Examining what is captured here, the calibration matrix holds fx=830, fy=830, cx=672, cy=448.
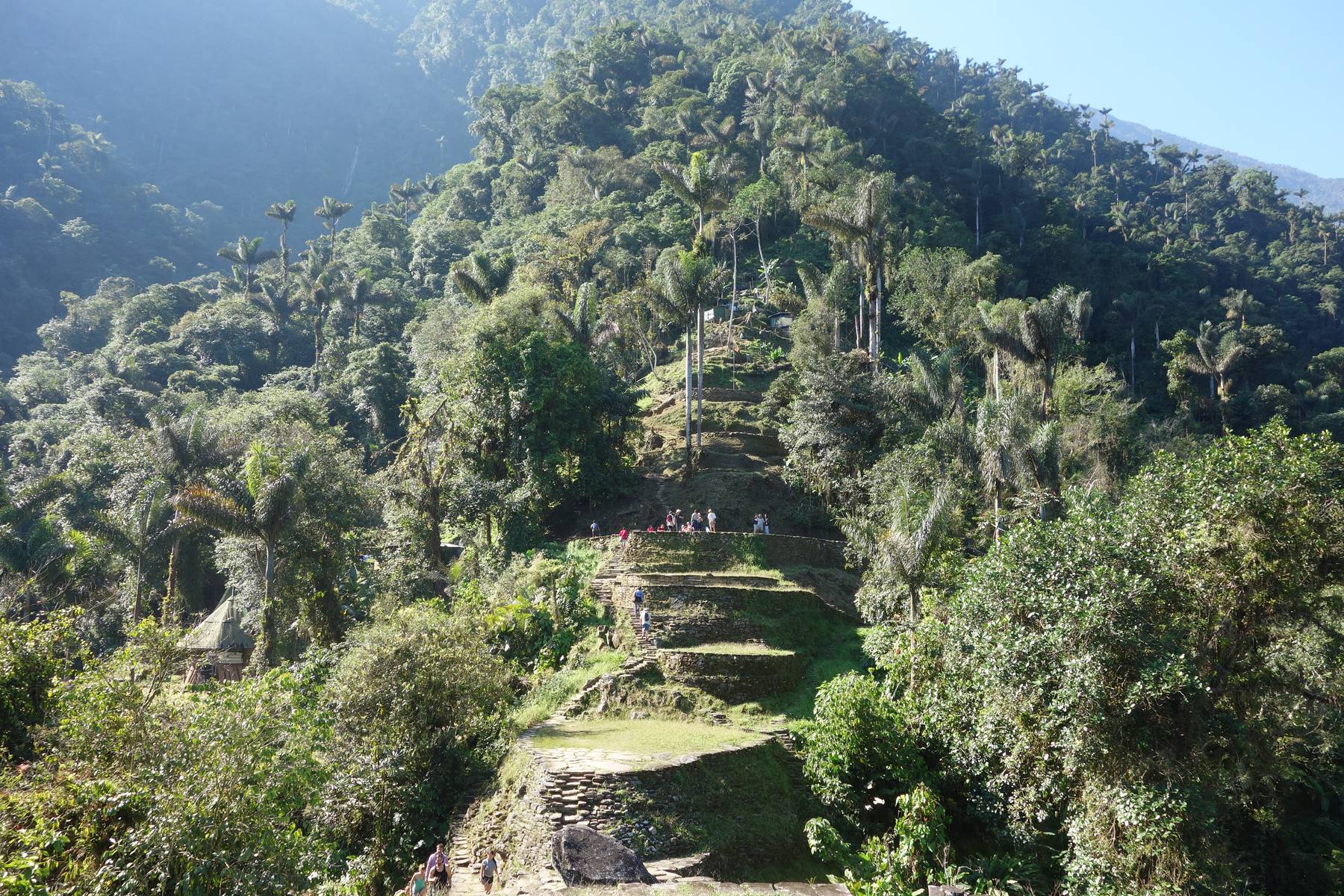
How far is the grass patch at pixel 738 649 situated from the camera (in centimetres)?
1991

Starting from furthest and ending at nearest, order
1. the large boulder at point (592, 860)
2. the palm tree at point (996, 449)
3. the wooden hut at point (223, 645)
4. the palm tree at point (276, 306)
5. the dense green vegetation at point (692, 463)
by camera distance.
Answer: the palm tree at point (276, 306) < the wooden hut at point (223, 645) < the palm tree at point (996, 449) < the large boulder at point (592, 860) < the dense green vegetation at point (692, 463)

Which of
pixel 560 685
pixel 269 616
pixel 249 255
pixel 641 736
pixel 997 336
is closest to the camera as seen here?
pixel 641 736

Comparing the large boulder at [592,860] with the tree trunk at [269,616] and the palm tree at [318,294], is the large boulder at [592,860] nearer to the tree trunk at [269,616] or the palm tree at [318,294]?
the tree trunk at [269,616]

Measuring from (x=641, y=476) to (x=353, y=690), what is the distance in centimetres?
1643

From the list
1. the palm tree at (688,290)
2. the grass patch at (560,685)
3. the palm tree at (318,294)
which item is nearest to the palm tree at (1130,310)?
the palm tree at (688,290)

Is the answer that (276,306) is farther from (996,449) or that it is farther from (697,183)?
(996,449)

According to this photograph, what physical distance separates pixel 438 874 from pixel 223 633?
17.5 meters

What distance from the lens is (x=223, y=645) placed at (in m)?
27.1

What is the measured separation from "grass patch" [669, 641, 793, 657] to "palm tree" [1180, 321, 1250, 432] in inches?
1557

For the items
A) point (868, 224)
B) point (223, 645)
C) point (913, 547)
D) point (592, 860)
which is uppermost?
point (868, 224)

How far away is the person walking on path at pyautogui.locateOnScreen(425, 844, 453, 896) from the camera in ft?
44.2

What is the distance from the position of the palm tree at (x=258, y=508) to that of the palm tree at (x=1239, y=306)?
2344 inches

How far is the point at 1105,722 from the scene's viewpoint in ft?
40.2

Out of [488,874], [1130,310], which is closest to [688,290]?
[488,874]
